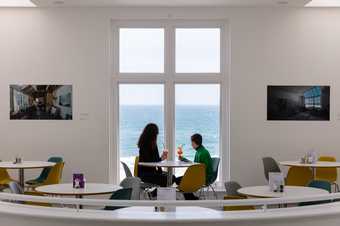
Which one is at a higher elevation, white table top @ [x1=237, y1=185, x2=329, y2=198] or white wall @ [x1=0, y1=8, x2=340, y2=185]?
white wall @ [x1=0, y1=8, x2=340, y2=185]

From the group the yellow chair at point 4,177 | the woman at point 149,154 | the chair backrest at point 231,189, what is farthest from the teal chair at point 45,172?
the chair backrest at point 231,189

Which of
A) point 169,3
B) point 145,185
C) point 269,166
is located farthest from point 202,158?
point 169,3

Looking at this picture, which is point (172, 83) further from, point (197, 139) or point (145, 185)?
point (145, 185)

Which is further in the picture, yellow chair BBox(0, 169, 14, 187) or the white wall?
the white wall

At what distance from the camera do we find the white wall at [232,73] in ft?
30.7

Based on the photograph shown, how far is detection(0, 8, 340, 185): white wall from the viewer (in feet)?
30.7

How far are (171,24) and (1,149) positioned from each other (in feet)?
12.6

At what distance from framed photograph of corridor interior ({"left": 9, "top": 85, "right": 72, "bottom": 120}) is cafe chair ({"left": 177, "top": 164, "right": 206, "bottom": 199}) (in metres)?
2.82

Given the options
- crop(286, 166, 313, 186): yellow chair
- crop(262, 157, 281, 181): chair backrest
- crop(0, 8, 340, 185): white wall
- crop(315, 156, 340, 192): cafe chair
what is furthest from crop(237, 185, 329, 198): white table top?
crop(0, 8, 340, 185): white wall

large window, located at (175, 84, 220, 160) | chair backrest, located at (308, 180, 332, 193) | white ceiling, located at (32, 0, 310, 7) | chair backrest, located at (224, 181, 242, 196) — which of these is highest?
white ceiling, located at (32, 0, 310, 7)

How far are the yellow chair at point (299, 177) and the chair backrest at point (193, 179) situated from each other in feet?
4.07

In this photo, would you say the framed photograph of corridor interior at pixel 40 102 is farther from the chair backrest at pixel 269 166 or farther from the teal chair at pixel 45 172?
the chair backrest at pixel 269 166

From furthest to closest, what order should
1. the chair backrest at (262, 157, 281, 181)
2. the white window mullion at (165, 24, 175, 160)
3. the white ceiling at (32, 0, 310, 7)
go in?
the white window mullion at (165, 24, 175, 160), the white ceiling at (32, 0, 310, 7), the chair backrest at (262, 157, 281, 181)

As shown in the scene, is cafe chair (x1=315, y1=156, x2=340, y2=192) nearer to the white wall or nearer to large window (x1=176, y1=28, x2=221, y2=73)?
the white wall
